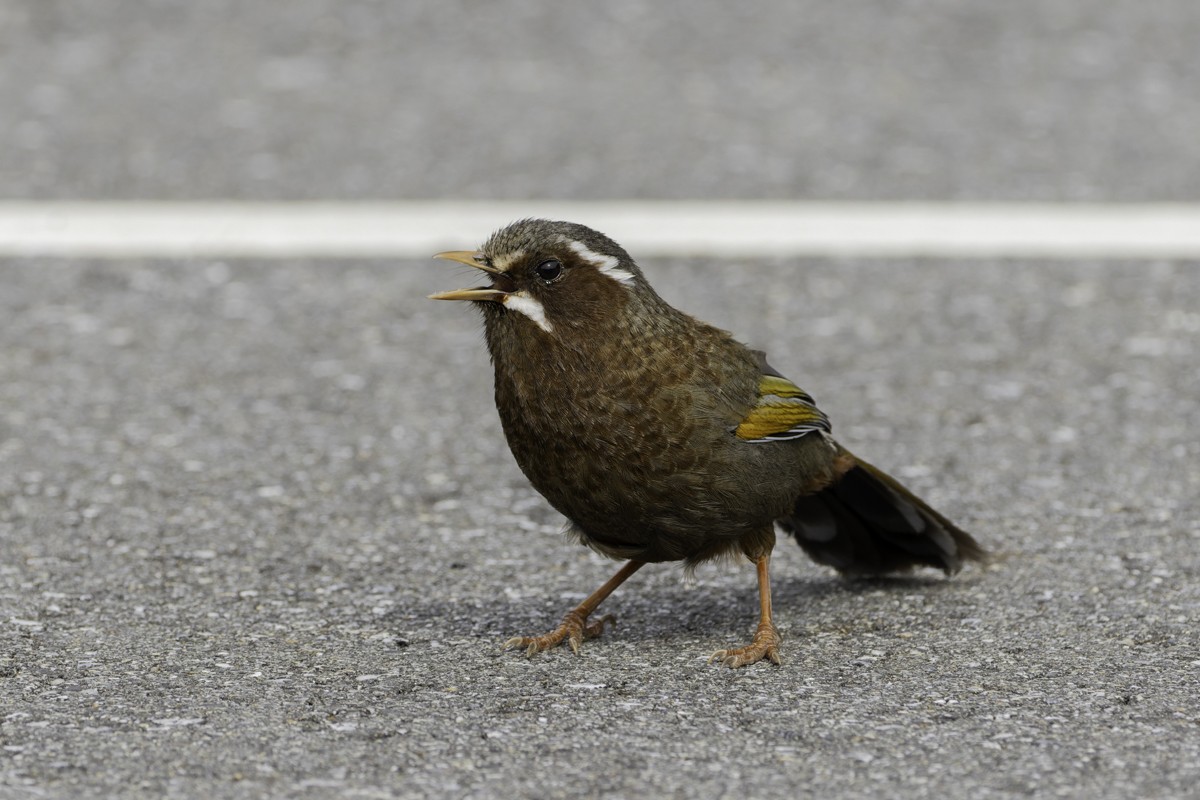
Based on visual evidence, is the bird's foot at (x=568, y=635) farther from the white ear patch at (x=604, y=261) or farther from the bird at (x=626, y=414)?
the white ear patch at (x=604, y=261)

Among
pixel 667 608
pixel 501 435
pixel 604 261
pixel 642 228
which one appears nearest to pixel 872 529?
pixel 667 608

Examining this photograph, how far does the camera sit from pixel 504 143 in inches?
444

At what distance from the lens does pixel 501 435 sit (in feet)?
24.3

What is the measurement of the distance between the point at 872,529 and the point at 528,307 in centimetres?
146

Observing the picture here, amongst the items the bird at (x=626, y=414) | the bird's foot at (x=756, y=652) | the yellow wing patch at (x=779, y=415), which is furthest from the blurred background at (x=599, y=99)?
the bird's foot at (x=756, y=652)

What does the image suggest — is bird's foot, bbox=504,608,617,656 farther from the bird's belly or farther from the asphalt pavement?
the bird's belly

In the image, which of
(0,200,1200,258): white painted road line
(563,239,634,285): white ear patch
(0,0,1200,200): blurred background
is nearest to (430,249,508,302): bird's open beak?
(563,239,634,285): white ear patch

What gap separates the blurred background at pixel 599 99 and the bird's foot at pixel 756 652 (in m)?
5.51

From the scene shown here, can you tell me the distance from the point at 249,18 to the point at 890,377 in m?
7.17

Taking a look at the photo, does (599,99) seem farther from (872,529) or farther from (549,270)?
(549,270)

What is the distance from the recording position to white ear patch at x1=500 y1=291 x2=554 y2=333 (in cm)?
504

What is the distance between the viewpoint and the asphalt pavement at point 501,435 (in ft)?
14.8

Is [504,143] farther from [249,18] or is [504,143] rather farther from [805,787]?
[805,787]

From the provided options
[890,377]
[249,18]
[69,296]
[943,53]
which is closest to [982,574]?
[890,377]
